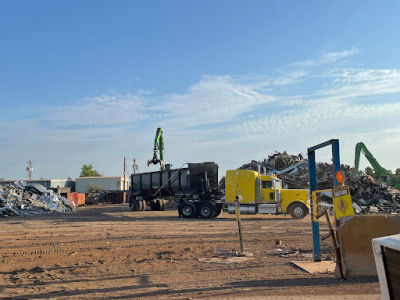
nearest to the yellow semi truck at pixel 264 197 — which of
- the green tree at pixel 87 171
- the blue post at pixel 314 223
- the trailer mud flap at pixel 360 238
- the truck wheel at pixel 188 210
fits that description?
the truck wheel at pixel 188 210

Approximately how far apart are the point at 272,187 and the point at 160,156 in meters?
17.8

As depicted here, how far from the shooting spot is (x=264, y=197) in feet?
80.0

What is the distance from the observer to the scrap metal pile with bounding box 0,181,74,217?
30688mm

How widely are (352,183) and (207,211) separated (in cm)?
1435

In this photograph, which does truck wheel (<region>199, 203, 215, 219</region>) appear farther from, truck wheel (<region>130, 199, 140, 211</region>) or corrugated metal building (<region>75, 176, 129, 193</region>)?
corrugated metal building (<region>75, 176, 129, 193</region>)

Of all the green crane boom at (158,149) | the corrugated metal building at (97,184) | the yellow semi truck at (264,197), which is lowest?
the yellow semi truck at (264,197)

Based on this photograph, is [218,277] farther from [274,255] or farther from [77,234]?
[77,234]

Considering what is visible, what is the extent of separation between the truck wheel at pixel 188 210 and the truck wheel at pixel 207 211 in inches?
18.3

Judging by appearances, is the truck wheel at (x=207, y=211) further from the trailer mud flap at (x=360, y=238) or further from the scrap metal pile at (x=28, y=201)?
the trailer mud flap at (x=360, y=238)

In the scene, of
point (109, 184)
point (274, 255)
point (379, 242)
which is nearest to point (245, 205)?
point (274, 255)

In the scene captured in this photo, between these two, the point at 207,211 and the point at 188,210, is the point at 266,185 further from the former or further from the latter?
the point at 188,210

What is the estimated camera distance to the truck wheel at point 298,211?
2428 cm

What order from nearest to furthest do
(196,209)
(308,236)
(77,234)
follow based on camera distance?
(308,236)
(77,234)
(196,209)

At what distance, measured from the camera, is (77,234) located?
56.8 ft
